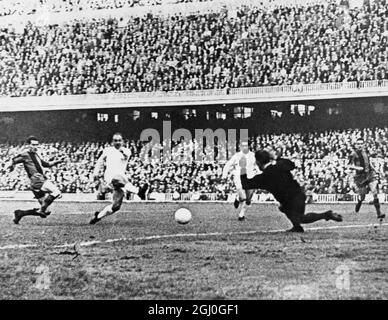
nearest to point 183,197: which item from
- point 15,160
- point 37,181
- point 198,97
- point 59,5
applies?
A: point 198,97

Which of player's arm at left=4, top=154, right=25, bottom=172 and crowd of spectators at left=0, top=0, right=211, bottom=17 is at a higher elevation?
crowd of spectators at left=0, top=0, right=211, bottom=17

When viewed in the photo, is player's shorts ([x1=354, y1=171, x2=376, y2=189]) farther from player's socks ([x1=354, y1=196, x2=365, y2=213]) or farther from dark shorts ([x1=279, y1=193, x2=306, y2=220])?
dark shorts ([x1=279, y1=193, x2=306, y2=220])

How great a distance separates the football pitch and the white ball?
12cm

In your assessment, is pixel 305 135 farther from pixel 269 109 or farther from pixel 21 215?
pixel 21 215

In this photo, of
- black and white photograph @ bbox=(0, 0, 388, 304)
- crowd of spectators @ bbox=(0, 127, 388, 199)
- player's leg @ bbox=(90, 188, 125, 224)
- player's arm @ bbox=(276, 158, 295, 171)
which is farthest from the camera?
crowd of spectators @ bbox=(0, 127, 388, 199)

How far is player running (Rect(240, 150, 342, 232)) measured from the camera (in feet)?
25.0

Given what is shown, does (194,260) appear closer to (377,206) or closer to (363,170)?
(377,206)

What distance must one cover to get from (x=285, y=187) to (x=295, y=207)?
30 cm

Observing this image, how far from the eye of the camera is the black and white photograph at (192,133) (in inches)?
289

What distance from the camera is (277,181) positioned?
765 cm

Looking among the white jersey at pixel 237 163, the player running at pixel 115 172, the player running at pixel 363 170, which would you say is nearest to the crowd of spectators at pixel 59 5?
the player running at pixel 115 172

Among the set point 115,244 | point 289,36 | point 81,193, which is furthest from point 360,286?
point 81,193

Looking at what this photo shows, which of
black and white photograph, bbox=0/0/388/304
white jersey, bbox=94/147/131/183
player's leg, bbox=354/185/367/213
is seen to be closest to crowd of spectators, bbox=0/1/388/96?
black and white photograph, bbox=0/0/388/304

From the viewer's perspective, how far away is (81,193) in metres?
11.3
